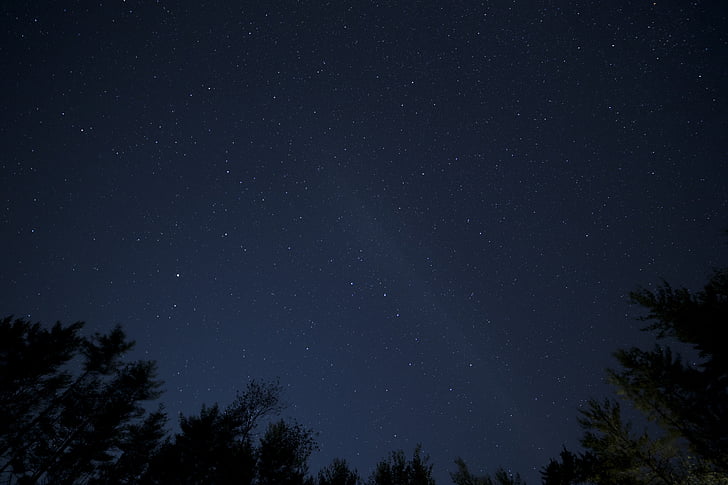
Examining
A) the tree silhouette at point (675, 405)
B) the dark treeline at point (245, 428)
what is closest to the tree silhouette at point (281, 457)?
the dark treeline at point (245, 428)

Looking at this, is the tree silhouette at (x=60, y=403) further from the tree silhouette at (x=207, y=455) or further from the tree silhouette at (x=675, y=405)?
the tree silhouette at (x=675, y=405)

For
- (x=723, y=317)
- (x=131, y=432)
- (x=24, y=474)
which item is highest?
(x=723, y=317)

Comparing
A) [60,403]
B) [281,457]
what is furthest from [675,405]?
[60,403]

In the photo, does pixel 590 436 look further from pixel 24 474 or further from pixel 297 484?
pixel 24 474

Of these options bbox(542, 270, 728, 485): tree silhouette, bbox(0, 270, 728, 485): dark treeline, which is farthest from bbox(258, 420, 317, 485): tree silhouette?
bbox(542, 270, 728, 485): tree silhouette

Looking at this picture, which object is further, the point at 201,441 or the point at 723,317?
the point at 201,441

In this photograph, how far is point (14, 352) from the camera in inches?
521

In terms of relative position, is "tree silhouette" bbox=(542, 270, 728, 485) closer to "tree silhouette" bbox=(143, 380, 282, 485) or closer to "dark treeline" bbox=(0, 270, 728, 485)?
"dark treeline" bbox=(0, 270, 728, 485)

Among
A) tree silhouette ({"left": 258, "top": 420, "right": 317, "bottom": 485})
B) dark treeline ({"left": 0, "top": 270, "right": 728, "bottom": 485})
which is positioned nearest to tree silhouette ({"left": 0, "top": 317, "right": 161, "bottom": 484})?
dark treeline ({"left": 0, "top": 270, "right": 728, "bottom": 485})

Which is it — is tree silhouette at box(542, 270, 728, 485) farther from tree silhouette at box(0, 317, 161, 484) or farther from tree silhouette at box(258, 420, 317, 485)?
tree silhouette at box(0, 317, 161, 484)

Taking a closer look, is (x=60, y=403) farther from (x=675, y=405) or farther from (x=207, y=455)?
(x=675, y=405)

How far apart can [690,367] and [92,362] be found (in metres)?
27.4

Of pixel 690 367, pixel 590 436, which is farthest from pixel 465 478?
pixel 690 367

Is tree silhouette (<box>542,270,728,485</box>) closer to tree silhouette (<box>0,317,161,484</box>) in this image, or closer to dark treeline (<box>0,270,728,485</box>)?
dark treeline (<box>0,270,728,485</box>)
